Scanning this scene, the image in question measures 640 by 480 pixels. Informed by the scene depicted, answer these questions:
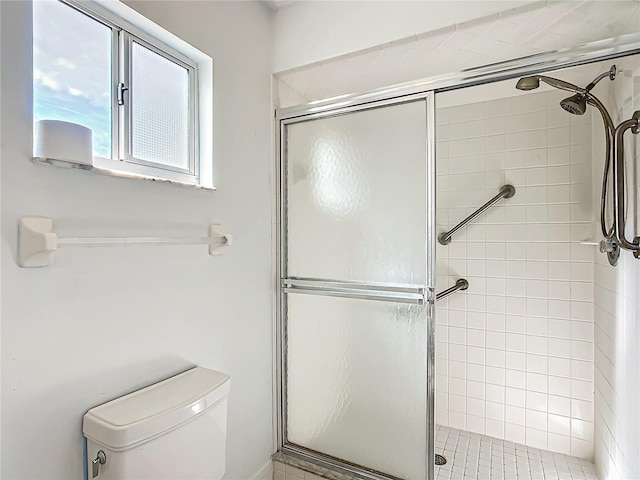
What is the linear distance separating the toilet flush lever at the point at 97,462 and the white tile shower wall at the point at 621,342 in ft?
5.75

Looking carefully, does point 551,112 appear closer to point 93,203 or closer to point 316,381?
point 316,381

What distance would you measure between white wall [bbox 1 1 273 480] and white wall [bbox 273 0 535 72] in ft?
0.39

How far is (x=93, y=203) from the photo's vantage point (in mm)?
1062

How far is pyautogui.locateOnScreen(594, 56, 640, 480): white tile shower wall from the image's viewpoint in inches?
53.2

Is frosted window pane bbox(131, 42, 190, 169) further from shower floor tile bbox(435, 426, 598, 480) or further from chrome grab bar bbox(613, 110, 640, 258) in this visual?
shower floor tile bbox(435, 426, 598, 480)

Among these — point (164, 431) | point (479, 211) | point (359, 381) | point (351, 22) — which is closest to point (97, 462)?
point (164, 431)

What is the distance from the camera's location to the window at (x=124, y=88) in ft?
3.47

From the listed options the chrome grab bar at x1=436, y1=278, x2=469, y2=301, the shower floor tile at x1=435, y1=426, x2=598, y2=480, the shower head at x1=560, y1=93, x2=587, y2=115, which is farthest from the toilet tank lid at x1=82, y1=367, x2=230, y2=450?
the shower head at x1=560, y1=93, x2=587, y2=115

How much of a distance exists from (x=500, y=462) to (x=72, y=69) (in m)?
2.60

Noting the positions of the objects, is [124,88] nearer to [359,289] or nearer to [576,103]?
[359,289]

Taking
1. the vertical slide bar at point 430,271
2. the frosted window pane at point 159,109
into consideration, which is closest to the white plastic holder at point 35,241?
the frosted window pane at point 159,109

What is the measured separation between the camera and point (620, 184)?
4.70 feet

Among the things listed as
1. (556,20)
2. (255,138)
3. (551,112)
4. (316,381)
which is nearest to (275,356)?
(316,381)

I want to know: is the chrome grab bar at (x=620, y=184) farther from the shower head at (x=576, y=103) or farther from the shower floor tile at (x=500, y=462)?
the shower floor tile at (x=500, y=462)
